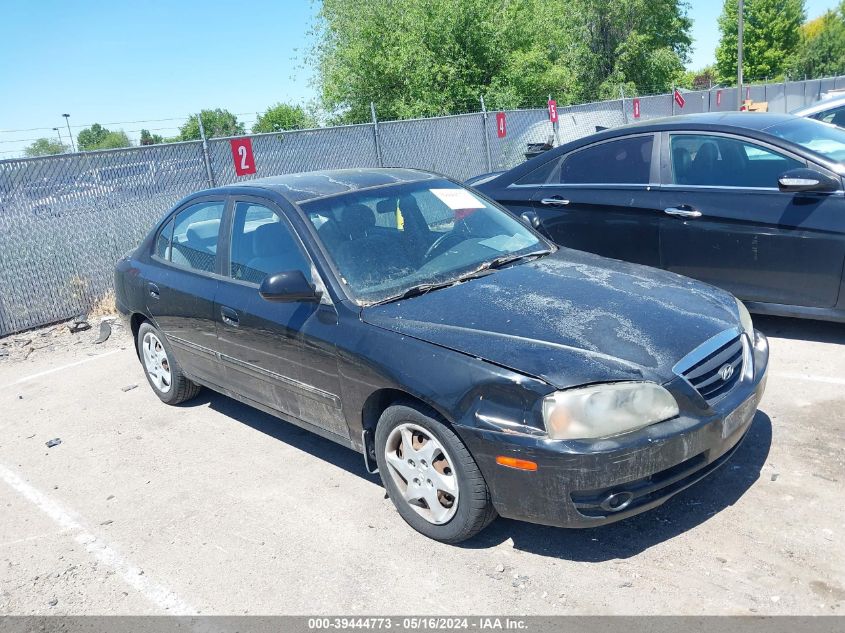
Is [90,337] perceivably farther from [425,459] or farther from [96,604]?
[425,459]

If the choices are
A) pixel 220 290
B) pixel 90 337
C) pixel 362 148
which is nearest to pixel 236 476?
pixel 220 290

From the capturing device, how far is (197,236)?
16.9 ft

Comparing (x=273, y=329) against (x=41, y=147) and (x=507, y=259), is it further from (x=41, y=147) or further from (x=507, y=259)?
(x=41, y=147)

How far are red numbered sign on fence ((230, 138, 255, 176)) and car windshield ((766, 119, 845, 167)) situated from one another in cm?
727

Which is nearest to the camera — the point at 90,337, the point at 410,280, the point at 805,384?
the point at 410,280

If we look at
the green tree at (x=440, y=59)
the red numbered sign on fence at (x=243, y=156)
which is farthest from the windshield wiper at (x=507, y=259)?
the green tree at (x=440, y=59)

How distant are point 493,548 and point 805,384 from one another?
2681 mm

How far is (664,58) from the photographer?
37406 mm

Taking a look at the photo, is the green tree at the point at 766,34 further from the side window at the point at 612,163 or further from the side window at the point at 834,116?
the side window at the point at 612,163

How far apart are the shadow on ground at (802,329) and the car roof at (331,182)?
3060mm

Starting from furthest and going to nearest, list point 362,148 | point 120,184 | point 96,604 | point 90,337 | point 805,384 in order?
1. point 362,148
2. point 120,184
3. point 90,337
4. point 805,384
5. point 96,604

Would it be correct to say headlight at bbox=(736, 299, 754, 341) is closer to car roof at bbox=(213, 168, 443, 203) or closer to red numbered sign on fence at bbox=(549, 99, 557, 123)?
car roof at bbox=(213, 168, 443, 203)

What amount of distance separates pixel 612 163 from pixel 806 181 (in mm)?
1601

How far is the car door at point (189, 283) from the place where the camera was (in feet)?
15.9
